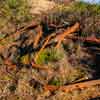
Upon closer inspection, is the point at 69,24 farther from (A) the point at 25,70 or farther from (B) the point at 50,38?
(A) the point at 25,70


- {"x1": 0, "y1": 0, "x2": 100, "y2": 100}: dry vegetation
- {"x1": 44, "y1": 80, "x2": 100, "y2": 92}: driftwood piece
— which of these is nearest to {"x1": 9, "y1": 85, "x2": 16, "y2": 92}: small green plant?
{"x1": 0, "y1": 0, "x2": 100, "y2": 100}: dry vegetation

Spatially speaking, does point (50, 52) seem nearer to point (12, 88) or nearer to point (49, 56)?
point (49, 56)

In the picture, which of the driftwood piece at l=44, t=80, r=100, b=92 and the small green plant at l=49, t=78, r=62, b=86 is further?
the small green plant at l=49, t=78, r=62, b=86

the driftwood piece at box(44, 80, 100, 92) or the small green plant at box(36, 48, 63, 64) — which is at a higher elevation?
the small green plant at box(36, 48, 63, 64)

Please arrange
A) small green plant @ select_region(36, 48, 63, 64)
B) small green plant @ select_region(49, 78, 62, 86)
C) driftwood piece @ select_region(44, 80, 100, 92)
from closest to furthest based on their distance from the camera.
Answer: driftwood piece @ select_region(44, 80, 100, 92) < small green plant @ select_region(49, 78, 62, 86) < small green plant @ select_region(36, 48, 63, 64)

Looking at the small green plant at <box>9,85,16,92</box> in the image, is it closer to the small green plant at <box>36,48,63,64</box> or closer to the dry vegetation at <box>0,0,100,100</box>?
the dry vegetation at <box>0,0,100,100</box>

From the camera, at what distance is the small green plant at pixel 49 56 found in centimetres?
479

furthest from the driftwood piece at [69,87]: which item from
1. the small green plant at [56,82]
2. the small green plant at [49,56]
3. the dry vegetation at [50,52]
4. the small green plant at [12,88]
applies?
the small green plant at [49,56]

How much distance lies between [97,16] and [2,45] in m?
1.33

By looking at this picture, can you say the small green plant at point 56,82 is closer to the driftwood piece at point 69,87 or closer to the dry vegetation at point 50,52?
the dry vegetation at point 50,52

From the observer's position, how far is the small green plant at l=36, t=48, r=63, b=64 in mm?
4785

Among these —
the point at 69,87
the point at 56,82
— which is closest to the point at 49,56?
the point at 56,82

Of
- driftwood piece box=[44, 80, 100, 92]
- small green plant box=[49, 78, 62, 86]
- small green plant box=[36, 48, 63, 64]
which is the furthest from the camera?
small green plant box=[36, 48, 63, 64]

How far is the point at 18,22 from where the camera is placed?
555 cm
